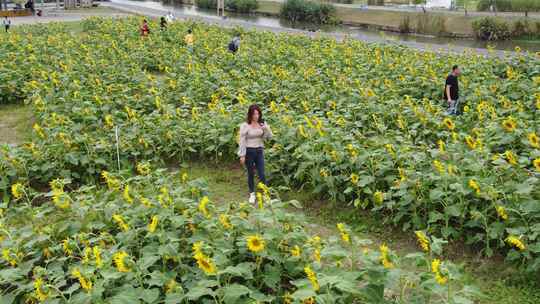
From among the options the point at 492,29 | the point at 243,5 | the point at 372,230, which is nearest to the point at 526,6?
the point at 492,29

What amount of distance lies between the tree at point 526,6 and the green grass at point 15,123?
2905 centimetres

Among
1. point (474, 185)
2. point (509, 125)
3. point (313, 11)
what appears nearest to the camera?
point (474, 185)

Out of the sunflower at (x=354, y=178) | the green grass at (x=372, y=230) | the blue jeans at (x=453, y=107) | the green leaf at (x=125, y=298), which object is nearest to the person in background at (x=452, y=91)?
the blue jeans at (x=453, y=107)

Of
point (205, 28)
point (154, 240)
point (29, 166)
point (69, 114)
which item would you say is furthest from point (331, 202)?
point (205, 28)

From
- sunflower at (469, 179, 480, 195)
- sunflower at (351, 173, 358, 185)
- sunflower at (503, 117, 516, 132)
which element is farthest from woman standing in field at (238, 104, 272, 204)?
sunflower at (503, 117, 516, 132)

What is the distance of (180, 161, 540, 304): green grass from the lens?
4156 mm

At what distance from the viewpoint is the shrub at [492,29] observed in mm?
25962

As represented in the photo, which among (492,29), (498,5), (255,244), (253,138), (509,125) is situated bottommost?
(255,244)

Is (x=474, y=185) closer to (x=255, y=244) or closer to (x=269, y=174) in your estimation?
(x=255, y=244)

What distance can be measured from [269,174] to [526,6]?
30.8 metres

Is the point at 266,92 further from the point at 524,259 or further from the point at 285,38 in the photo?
the point at 285,38

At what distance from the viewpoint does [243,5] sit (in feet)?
132

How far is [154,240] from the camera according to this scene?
4176 mm

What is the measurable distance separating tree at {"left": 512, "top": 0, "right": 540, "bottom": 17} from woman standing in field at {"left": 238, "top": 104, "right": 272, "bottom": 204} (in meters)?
29.7
